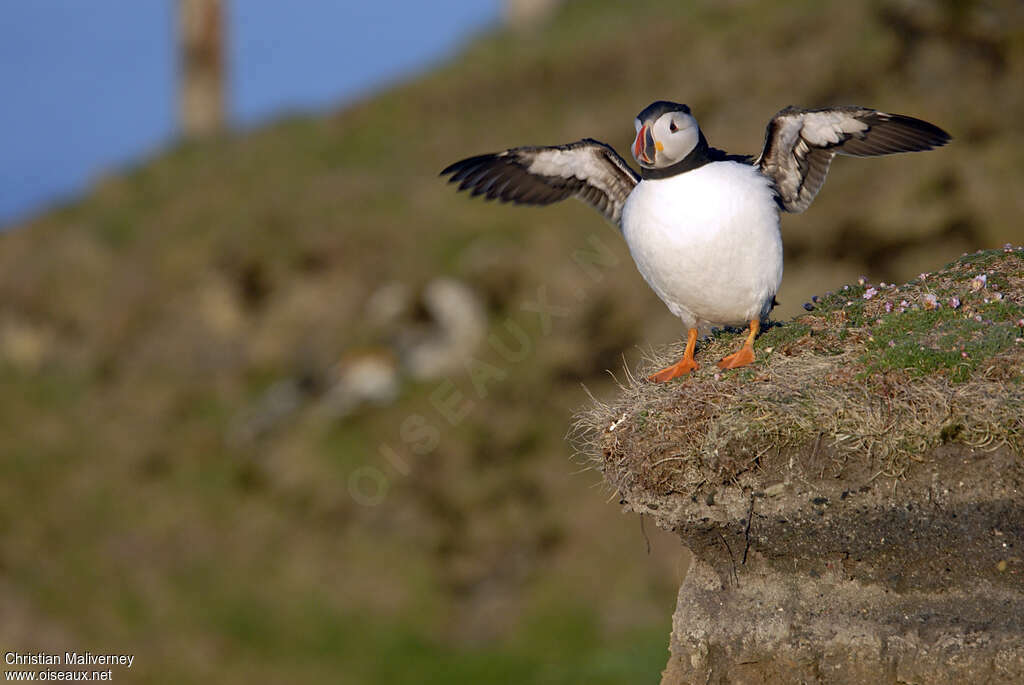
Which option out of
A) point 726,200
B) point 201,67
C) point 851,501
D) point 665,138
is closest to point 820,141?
point 726,200

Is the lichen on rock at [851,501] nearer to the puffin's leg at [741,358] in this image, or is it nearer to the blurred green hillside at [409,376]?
the puffin's leg at [741,358]

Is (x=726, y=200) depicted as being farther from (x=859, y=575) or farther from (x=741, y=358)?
(x=859, y=575)

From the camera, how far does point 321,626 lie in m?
14.6

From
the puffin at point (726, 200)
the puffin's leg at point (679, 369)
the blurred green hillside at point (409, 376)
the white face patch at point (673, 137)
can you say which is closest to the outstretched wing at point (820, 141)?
the puffin at point (726, 200)

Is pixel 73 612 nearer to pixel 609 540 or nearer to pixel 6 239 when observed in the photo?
pixel 609 540

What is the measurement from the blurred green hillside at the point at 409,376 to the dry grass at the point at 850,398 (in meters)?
6.81

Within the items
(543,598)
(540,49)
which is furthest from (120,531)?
(540,49)

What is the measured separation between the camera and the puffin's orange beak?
556 cm

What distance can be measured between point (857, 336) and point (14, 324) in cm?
2084

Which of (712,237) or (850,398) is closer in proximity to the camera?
(850,398)

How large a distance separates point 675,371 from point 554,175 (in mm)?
1831

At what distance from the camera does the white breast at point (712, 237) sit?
5480 mm

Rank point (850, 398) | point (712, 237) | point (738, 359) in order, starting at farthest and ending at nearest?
point (712, 237), point (738, 359), point (850, 398)

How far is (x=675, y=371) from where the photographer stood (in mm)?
5367
